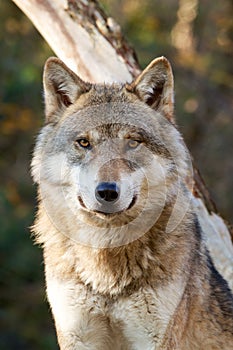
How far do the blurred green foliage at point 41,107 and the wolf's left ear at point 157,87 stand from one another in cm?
922

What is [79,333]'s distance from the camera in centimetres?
539

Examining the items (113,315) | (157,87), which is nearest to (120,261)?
(113,315)

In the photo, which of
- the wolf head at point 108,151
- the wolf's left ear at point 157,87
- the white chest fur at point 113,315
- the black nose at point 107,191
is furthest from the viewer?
the wolf's left ear at point 157,87

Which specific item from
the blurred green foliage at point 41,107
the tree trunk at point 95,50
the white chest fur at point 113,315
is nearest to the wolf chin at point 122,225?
the white chest fur at point 113,315

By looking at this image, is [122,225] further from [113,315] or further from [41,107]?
[41,107]

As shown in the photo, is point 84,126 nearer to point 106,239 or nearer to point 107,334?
point 106,239

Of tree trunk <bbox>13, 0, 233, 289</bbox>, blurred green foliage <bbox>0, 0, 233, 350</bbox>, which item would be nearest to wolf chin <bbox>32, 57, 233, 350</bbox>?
tree trunk <bbox>13, 0, 233, 289</bbox>

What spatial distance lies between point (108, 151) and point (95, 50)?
6.85ft

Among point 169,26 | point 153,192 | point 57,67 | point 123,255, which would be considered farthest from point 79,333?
point 169,26

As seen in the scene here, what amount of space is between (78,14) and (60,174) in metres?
2.35

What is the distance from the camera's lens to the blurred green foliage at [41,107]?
626 inches

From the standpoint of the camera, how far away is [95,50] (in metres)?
7.20

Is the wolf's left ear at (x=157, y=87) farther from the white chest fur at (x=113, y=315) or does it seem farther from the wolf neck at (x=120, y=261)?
the white chest fur at (x=113, y=315)

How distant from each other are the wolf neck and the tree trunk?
155 centimetres
